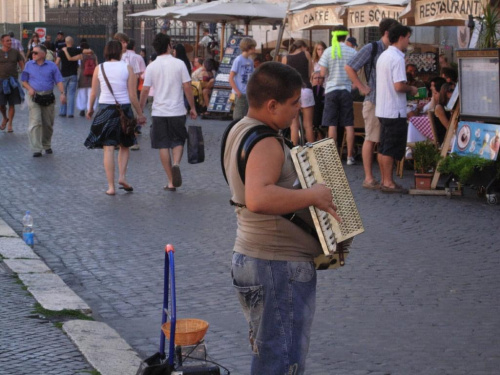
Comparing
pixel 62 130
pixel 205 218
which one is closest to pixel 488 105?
pixel 205 218

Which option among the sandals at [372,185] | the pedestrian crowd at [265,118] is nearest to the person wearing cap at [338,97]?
the pedestrian crowd at [265,118]

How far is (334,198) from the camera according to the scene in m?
3.97

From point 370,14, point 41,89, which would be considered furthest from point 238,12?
point 41,89

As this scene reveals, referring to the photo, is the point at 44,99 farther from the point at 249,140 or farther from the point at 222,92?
the point at 249,140

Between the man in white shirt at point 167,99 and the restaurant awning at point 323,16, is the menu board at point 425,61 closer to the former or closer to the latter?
the restaurant awning at point 323,16

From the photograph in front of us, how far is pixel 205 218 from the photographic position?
1045 centimetres

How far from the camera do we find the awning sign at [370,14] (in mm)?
16156

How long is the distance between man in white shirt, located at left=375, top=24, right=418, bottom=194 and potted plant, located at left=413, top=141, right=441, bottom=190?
29 cm

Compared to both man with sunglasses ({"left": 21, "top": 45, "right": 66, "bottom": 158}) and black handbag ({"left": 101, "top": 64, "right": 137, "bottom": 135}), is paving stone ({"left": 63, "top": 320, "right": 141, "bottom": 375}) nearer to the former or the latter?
black handbag ({"left": 101, "top": 64, "right": 137, "bottom": 135})

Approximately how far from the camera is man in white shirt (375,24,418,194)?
1171cm

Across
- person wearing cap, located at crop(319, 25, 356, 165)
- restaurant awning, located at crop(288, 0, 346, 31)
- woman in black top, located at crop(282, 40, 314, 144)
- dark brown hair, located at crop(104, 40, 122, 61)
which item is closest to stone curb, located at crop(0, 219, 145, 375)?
dark brown hair, located at crop(104, 40, 122, 61)

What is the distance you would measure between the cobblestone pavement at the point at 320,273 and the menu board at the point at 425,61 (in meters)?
5.66

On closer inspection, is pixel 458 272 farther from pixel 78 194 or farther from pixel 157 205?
pixel 78 194

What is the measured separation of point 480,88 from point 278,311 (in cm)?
832
